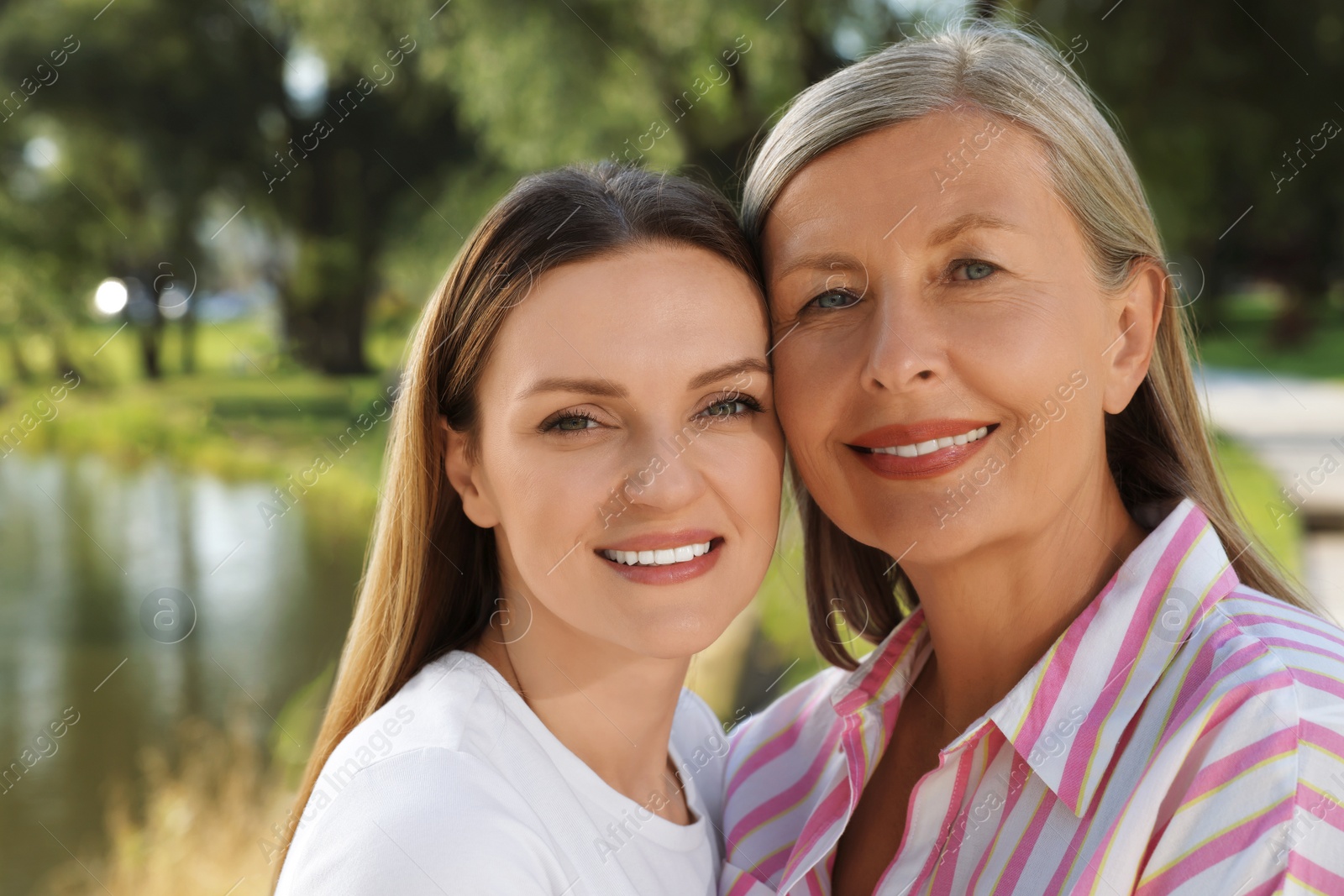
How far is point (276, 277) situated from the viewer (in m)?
15.4

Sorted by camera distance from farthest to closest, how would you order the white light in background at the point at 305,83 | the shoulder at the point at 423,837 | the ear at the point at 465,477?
the white light in background at the point at 305,83, the ear at the point at 465,477, the shoulder at the point at 423,837

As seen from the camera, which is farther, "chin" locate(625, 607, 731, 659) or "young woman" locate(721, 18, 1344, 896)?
"chin" locate(625, 607, 731, 659)

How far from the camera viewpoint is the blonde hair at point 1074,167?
1911 mm

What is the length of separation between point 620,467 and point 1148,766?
866 mm

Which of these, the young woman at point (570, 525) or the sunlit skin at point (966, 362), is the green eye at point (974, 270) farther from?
the young woman at point (570, 525)

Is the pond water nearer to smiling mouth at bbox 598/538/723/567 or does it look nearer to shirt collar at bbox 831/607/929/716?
shirt collar at bbox 831/607/929/716

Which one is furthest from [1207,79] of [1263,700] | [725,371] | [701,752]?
[1263,700]

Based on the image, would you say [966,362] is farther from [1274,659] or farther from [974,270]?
[1274,659]

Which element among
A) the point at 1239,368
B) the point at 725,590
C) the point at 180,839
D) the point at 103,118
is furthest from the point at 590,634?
Answer: the point at 1239,368

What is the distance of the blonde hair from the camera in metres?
1.91

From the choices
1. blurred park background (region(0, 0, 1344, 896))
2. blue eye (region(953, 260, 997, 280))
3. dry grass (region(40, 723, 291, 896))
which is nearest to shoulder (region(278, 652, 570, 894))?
blue eye (region(953, 260, 997, 280))

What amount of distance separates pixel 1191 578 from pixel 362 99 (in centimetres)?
1348

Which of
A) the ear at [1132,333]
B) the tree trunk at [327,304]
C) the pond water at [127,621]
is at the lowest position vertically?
→ the ear at [1132,333]

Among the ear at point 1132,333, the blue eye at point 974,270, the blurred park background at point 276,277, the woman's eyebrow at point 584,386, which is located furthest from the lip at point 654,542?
the blurred park background at point 276,277
